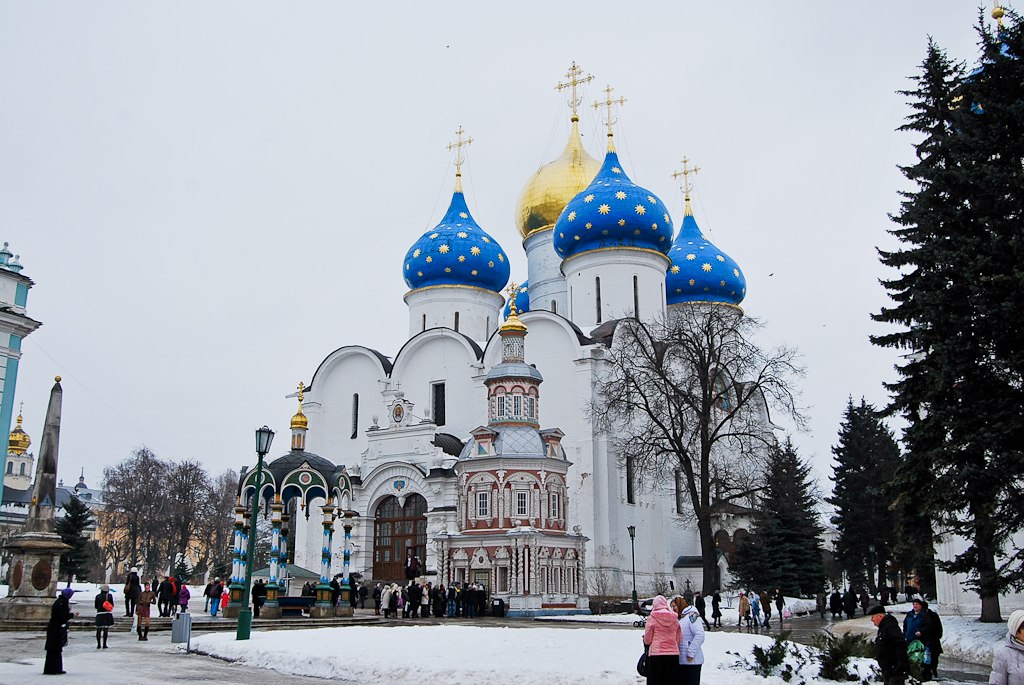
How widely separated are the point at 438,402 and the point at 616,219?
916 centimetres

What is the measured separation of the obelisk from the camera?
642 inches

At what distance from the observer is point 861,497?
36906mm

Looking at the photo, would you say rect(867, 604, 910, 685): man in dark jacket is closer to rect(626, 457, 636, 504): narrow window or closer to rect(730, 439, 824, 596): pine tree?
rect(730, 439, 824, 596): pine tree

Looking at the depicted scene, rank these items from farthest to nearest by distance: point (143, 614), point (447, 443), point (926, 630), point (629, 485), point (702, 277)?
1. point (702, 277)
2. point (447, 443)
3. point (629, 485)
4. point (143, 614)
5. point (926, 630)

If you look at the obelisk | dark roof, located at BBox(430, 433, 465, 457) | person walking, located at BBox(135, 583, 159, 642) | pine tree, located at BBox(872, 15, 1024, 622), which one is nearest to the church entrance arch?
dark roof, located at BBox(430, 433, 465, 457)

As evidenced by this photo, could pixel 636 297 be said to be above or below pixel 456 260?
below

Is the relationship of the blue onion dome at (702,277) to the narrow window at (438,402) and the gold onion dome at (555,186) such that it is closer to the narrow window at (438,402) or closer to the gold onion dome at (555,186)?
the gold onion dome at (555,186)

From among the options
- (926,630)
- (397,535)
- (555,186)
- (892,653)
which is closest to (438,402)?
(397,535)

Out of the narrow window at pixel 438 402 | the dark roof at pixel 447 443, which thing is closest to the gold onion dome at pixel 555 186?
the narrow window at pixel 438 402

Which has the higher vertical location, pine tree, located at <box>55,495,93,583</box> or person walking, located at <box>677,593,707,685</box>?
pine tree, located at <box>55,495,93,583</box>

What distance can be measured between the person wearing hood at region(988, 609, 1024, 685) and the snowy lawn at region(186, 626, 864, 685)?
5227 mm

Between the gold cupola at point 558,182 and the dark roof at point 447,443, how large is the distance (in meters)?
12.1

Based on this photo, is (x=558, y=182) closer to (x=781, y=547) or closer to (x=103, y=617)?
(x=781, y=547)

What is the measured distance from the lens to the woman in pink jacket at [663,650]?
26.1 ft
